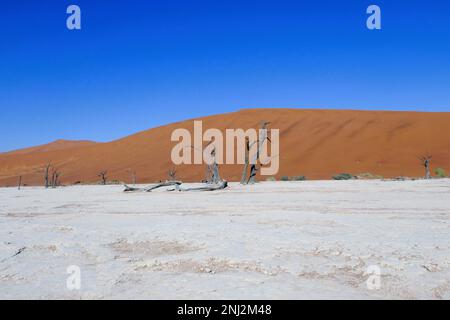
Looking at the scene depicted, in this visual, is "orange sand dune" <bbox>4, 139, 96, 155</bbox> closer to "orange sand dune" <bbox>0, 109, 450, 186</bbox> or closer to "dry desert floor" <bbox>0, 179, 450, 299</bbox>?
"orange sand dune" <bbox>0, 109, 450, 186</bbox>

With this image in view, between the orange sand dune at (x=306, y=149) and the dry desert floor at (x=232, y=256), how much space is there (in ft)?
Answer: 93.7

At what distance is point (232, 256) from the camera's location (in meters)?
5.38

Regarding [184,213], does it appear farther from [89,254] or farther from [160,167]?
[160,167]

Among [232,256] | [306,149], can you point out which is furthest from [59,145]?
[232,256]

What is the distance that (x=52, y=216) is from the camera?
10180 millimetres

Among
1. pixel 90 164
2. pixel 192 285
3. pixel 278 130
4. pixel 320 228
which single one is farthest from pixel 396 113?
pixel 192 285

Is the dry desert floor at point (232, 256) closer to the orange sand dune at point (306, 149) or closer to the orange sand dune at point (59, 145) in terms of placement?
the orange sand dune at point (306, 149)

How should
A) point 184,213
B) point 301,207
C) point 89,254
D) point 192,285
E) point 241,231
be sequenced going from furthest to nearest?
point 301,207 < point 184,213 < point 241,231 < point 89,254 < point 192,285

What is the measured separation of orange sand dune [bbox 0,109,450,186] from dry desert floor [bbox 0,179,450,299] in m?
28.6

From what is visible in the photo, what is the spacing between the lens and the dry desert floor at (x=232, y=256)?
4074 mm

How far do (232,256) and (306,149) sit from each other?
4252 cm

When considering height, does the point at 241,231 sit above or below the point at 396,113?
below

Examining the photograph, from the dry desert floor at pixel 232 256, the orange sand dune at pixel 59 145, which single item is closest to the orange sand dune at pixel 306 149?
the dry desert floor at pixel 232 256

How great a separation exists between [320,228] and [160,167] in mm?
41878
